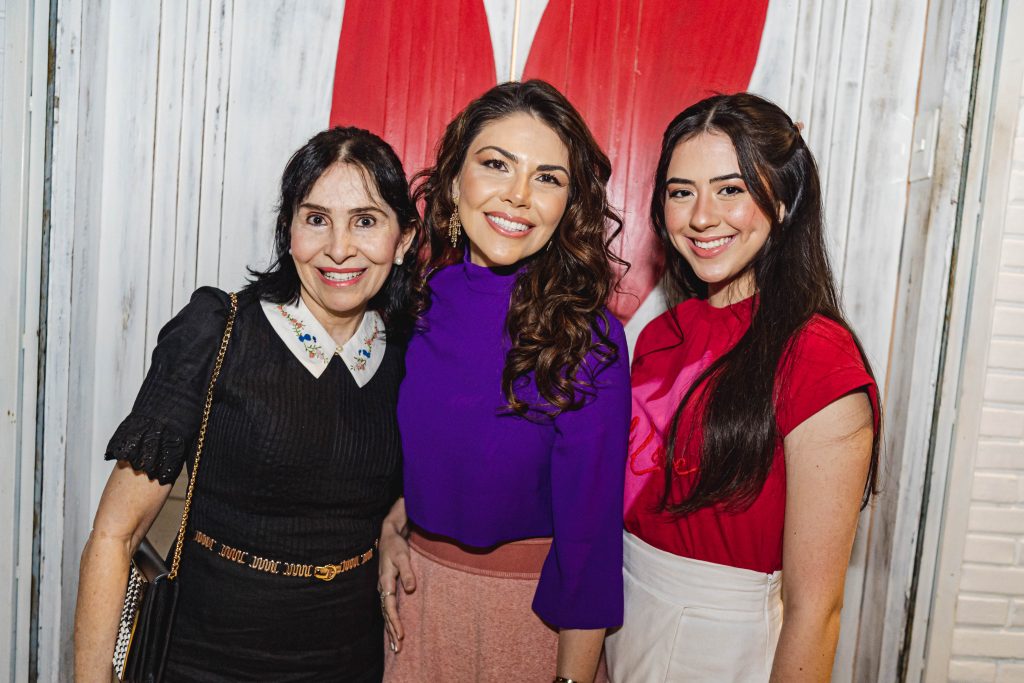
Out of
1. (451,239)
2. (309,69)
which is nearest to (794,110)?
(451,239)

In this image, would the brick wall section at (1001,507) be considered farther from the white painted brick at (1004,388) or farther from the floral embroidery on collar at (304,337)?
the floral embroidery on collar at (304,337)

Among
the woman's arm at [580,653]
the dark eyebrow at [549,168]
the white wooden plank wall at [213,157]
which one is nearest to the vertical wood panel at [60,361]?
the white wooden plank wall at [213,157]

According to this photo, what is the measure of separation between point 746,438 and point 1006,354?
101 cm

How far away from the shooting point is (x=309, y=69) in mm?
2229

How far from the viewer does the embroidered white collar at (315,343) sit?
1.57m

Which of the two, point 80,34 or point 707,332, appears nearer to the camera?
point 707,332

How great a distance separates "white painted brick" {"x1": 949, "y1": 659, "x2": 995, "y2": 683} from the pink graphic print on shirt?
46.1 inches

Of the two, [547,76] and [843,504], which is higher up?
[547,76]

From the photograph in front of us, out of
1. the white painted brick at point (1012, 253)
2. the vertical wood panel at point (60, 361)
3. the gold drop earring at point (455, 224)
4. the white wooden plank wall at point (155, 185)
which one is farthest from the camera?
the white wooden plank wall at point (155, 185)

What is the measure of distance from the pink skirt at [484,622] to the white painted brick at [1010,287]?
4.53 feet

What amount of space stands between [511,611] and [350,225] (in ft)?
2.98

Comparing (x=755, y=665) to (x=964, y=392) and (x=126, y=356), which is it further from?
(x=126, y=356)

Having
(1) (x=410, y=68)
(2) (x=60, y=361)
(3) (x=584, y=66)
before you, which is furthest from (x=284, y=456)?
(3) (x=584, y=66)

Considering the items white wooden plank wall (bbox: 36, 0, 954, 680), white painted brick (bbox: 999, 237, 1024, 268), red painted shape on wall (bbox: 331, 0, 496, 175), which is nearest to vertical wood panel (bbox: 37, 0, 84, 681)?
white wooden plank wall (bbox: 36, 0, 954, 680)
